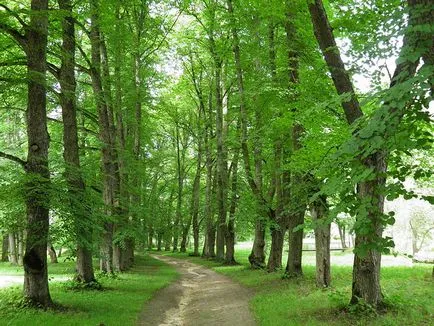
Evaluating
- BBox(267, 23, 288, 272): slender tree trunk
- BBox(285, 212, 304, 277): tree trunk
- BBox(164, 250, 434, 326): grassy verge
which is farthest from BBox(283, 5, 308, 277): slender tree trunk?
BBox(267, 23, 288, 272): slender tree trunk

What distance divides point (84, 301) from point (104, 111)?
27.6 feet

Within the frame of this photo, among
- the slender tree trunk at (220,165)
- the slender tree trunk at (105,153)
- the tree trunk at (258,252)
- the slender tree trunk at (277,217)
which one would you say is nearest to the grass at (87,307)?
the slender tree trunk at (105,153)

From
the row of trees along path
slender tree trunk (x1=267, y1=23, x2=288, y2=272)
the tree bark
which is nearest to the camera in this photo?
the row of trees along path

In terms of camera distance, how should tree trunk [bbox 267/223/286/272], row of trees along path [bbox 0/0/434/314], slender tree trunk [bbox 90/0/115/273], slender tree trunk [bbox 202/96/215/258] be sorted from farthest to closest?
slender tree trunk [bbox 202/96/215/258] → tree trunk [bbox 267/223/286/272] → slender tree trunk [bbox 90/0/115/273] → row of trees along path [bbox 0/0/434/314]

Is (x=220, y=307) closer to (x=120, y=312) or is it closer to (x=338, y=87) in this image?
(x=120, y=312)

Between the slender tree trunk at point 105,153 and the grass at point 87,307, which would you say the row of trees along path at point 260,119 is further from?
the grass at point 87,307

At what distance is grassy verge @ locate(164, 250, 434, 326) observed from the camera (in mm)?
8656

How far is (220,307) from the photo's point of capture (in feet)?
39.4

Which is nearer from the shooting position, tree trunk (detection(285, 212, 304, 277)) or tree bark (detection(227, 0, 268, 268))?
tree trunk (detection(285, 212, 304, 277))

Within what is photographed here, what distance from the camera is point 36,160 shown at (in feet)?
32.2

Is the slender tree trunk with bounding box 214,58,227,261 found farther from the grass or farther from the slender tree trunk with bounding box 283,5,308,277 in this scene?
the grass

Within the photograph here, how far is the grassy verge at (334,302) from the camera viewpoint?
8.66 metres

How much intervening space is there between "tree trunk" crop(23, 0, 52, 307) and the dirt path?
2.70 m

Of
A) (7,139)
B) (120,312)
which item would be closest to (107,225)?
(120,312)
